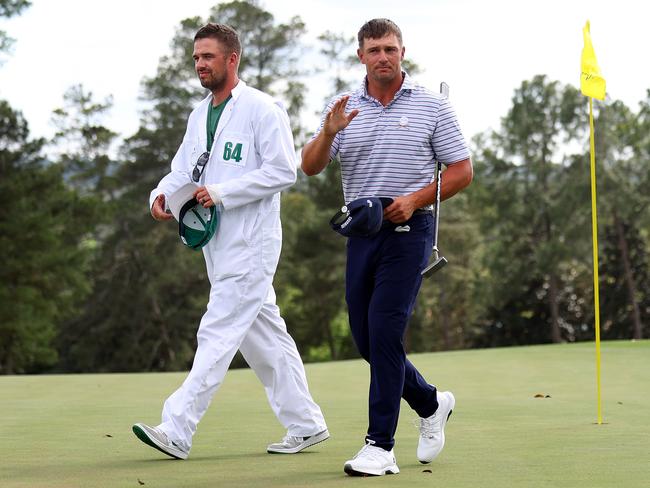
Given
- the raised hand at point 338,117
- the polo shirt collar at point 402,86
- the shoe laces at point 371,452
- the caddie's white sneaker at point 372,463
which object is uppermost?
the polo shirt collar at point 402,86

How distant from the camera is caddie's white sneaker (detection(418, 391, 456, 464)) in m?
6.09

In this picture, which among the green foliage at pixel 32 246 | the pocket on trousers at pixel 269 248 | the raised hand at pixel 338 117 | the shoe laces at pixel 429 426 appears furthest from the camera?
the green foliage at pixel 32 246

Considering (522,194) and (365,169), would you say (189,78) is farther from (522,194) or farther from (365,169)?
(365,169)

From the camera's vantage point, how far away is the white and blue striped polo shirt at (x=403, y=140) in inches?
230

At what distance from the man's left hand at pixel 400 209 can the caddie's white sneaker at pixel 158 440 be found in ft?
5.06

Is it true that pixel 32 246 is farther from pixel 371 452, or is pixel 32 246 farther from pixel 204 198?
pixel 371 452

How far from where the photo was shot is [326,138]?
579cm

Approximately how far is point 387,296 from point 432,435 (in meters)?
0.80

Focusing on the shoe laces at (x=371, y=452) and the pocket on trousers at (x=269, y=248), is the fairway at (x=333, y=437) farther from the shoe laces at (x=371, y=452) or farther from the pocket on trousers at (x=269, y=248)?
the pocket on trousers at (x=269, y=248)

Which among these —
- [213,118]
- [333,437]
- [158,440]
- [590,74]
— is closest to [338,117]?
[213,118]

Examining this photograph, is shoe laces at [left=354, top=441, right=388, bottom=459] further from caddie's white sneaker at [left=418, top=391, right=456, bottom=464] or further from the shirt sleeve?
the shirt sleeve

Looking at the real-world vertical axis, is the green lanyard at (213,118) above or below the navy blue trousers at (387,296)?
above

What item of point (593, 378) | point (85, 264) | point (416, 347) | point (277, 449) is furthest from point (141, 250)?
point (277, 449)

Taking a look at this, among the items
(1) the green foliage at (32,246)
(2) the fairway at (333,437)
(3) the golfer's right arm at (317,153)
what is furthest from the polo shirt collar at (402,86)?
(1) the green foliage at (32,246)
